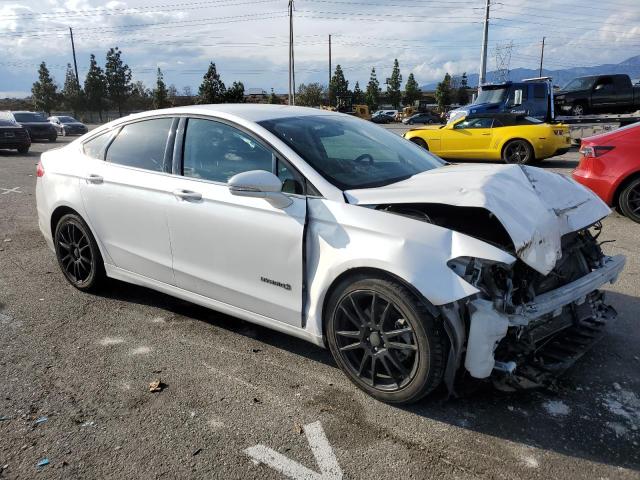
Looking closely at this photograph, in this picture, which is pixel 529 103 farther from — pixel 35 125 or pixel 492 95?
pixel 35 125

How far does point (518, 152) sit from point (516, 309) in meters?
11.3

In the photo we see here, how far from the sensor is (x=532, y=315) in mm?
2732

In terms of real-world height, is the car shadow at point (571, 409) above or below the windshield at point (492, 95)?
below

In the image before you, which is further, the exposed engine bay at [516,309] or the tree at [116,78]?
the tree at [116,78]

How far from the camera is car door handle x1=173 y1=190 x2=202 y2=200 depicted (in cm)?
359

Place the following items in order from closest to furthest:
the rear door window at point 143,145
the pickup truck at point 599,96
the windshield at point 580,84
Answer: the rear door window at point 143,145, the pickup truck at point 599,96, the windshield at point 580,84

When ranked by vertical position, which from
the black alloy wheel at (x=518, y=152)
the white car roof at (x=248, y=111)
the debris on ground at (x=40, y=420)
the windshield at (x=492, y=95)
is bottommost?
the debris on ground at (x=40, y=420)

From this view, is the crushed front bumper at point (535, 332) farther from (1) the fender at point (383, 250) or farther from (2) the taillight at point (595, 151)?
(2) the taillight at point (595, 151)

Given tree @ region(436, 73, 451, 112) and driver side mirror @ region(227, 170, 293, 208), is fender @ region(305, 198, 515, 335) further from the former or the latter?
Answer: tree @ region(436, 73, 451, 112)

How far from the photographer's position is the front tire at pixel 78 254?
14.8 feet

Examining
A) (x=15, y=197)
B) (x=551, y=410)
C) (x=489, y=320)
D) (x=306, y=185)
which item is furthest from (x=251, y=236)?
(x=15, y=197)

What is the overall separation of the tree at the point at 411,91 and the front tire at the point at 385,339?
84.5 metres

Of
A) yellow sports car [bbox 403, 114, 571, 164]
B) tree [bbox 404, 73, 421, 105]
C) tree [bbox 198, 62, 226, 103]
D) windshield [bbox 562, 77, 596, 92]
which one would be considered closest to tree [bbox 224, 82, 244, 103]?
tree [bbox 198, 62, 226, 103]

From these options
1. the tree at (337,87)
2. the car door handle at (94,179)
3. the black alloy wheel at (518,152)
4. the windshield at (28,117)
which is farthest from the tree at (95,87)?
the car door handle at (94,179)
